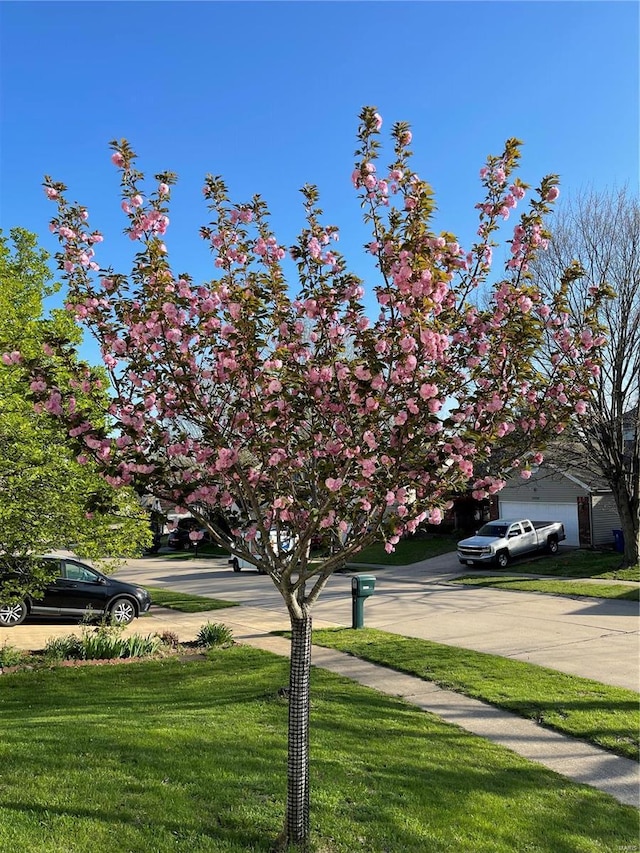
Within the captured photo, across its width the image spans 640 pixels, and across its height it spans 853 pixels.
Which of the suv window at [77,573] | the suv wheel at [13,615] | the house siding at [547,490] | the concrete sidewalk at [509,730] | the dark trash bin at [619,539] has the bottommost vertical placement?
the concrete sidewalk at [509,730]

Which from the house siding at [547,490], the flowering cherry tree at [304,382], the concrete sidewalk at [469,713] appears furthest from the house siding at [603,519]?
the flowering cherry tree at [304,382]

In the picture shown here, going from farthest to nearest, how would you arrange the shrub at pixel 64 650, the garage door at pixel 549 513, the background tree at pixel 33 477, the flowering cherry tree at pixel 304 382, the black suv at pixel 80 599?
the garage door at pixel 549 513, the black suv at pixel 80 599, the shrub at pixel 64 650, the background tree at pixel 33 477, the flowering cherry tree at pixel 304 382

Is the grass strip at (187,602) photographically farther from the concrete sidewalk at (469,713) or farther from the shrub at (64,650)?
the shrub at (64,650)

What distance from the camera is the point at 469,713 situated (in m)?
8.03

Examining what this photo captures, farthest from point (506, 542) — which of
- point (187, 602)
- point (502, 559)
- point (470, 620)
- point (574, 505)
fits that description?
point (187, 602)

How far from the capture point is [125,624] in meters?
15.0

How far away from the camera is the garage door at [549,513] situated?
30875mm

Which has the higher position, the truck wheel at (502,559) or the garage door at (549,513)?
the garage door at (549,513)

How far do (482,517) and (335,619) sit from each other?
23016 mm

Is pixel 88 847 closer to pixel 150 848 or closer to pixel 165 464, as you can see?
pixel 150 848

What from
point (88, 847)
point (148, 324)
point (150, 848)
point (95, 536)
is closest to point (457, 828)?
point (150, 848)

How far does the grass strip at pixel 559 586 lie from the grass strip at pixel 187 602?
27.4 ft

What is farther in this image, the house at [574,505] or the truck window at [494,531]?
the house at [574,505]

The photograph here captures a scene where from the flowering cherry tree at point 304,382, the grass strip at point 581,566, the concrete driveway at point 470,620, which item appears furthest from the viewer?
the grass strip at point 581,566
